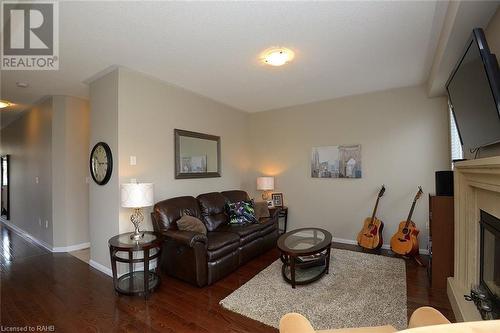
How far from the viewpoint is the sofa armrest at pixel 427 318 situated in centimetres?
108

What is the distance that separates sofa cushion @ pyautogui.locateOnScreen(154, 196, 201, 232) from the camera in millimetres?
2920

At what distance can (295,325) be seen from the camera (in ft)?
3.21

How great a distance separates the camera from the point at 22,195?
16.6 ft

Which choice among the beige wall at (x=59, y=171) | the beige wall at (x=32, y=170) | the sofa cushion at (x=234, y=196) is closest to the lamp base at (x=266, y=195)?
the sofa cushion at (x=234, y=196)

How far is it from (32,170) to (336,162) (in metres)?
5.72

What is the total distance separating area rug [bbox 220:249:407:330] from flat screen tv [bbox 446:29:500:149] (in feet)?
5.16

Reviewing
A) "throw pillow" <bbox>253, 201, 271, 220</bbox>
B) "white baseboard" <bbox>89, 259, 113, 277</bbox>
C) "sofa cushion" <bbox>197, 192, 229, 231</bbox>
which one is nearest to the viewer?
"white baseboard" <bbox>89, 259, 113, 277</bbox>

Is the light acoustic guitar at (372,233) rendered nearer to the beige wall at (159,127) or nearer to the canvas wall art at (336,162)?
the canvas wall art at (336,162)

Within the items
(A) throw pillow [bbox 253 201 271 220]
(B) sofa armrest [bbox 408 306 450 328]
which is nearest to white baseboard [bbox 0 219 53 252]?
(A) throw pillow [bbox 253 201 271 220]

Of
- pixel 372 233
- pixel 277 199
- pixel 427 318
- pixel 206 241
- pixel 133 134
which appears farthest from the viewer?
pixel 277 199

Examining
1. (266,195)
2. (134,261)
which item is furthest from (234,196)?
(134,261)

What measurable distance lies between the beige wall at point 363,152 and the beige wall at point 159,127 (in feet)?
3.89

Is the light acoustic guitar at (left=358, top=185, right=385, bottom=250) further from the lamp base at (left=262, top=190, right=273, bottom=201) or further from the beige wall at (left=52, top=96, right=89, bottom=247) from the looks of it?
the beige wall at (left=52, top=96, right=89, bottom=247)

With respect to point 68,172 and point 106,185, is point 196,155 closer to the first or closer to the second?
point 106,185
